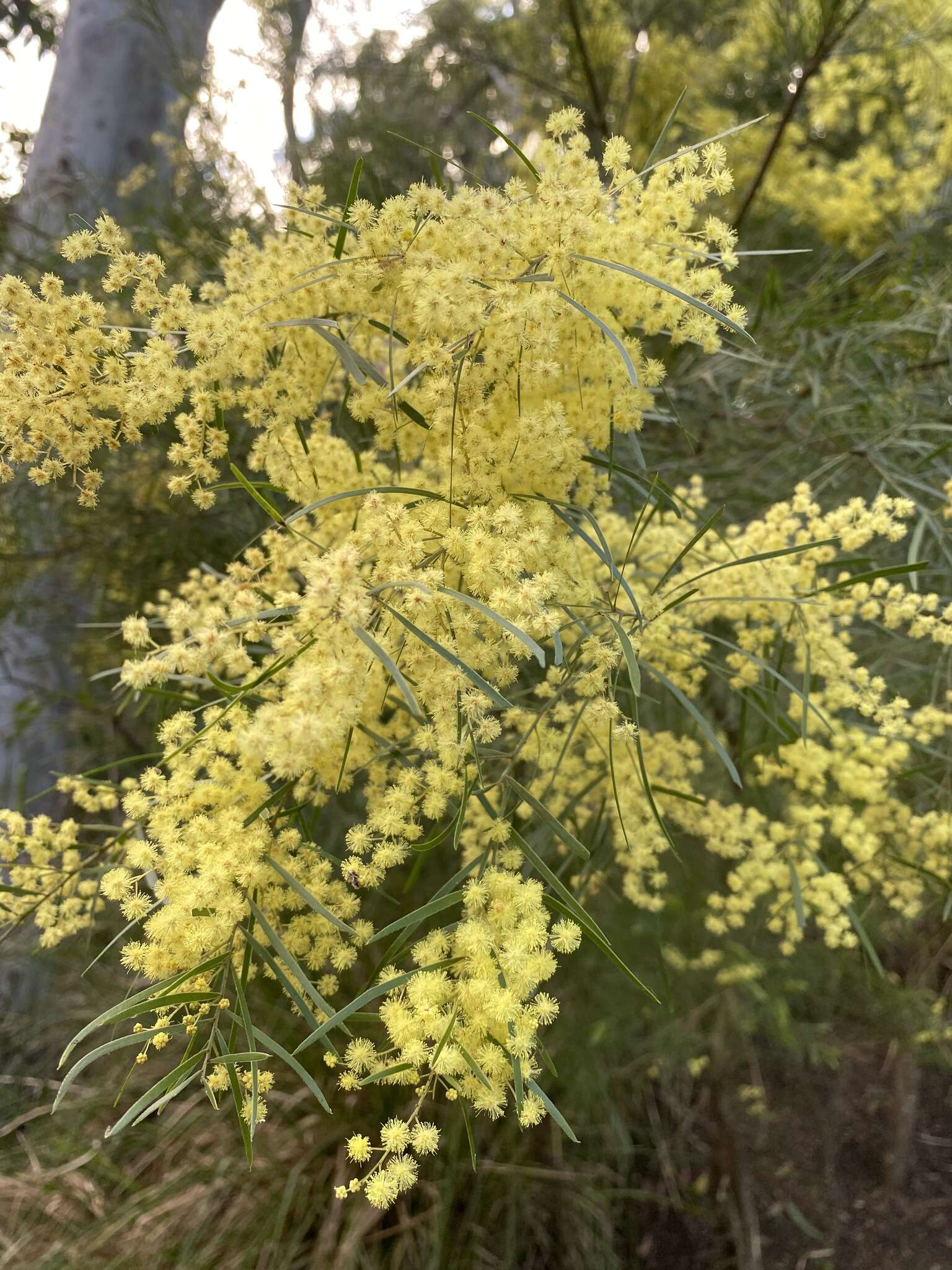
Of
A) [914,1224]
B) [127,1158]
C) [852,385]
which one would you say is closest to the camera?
[852,385]

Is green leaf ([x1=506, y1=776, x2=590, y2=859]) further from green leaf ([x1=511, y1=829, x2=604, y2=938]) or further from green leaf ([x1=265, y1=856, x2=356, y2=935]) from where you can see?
A: green leaf ([x1=265, y1=856, x2=356, y2=935])

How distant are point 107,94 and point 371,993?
252 centimetres

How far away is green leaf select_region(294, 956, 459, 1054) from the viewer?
1.80ft

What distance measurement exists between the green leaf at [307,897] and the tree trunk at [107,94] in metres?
2.02

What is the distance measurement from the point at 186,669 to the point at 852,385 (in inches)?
54.6

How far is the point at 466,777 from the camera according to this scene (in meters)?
0.75

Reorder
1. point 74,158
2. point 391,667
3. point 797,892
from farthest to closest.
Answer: point 74,158 < point 797,892 < point 391,667

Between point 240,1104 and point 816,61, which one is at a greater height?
point 816,61

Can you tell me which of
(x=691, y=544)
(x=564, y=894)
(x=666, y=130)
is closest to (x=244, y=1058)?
(x=564, y=894)

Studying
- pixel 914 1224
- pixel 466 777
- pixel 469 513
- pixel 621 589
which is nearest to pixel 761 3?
pixel 621 589

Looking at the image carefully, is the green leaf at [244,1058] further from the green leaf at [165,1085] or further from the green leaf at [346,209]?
the green leaf at [346,209]

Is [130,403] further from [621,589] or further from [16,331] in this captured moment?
[621,589]

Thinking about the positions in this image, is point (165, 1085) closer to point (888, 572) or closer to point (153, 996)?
point (153, 996)

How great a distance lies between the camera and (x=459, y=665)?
0.60 m
